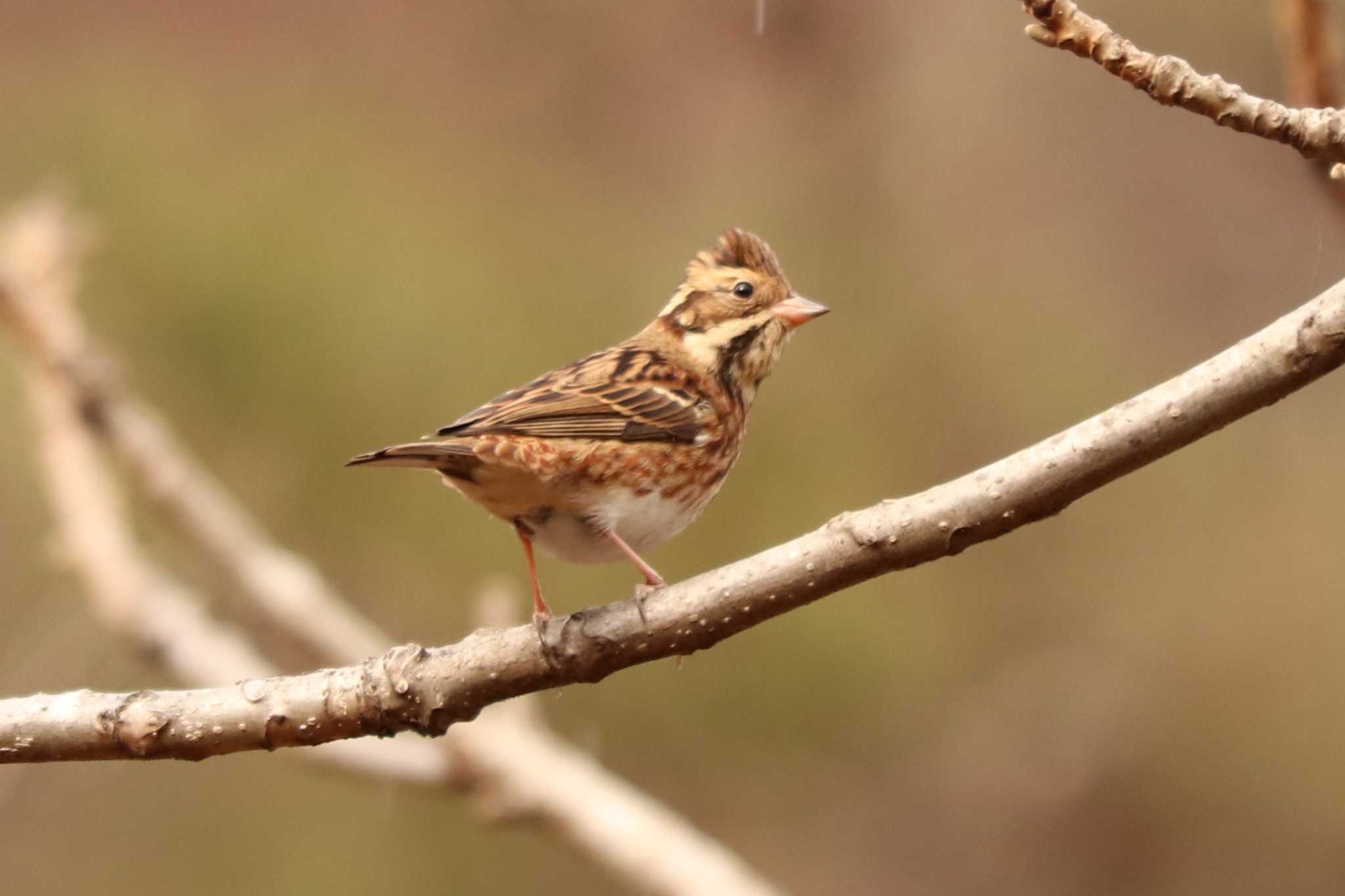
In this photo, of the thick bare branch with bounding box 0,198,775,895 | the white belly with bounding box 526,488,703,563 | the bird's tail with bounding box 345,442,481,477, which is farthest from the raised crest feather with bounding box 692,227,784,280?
the thick bare branch with bounding box 0,198,775,895

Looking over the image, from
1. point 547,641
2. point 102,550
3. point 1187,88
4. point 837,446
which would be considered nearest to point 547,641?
point 547,641

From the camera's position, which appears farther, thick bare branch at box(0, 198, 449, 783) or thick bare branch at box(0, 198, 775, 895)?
thick bare branch at box(0, 198, 449, 783)

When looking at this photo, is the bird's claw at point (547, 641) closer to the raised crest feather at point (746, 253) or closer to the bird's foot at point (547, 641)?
the bird's foot at point (547, 641)

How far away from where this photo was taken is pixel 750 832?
741 centimetres

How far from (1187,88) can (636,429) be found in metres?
1.65

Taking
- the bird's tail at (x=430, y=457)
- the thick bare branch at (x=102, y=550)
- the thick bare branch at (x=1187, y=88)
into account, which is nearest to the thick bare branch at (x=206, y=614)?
the thick bare branch at (x=102, y=550)

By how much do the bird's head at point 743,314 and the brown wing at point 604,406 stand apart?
0.45ft

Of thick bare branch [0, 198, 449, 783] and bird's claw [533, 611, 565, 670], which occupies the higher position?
thick bare branch [0, 198, 449, 783]

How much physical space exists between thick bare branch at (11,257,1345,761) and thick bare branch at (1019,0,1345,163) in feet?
0.81

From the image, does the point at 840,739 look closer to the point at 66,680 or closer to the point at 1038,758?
the point at 1038,758

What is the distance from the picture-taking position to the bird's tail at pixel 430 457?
2.89 meters

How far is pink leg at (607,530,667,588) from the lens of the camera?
307 cm

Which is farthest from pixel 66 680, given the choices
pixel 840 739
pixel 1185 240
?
pixel 1185 240

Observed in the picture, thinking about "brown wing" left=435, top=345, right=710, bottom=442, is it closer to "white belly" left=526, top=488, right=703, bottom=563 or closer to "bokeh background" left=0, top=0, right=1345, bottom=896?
"white belly" left=526, top=488, right=703, bottom=563
